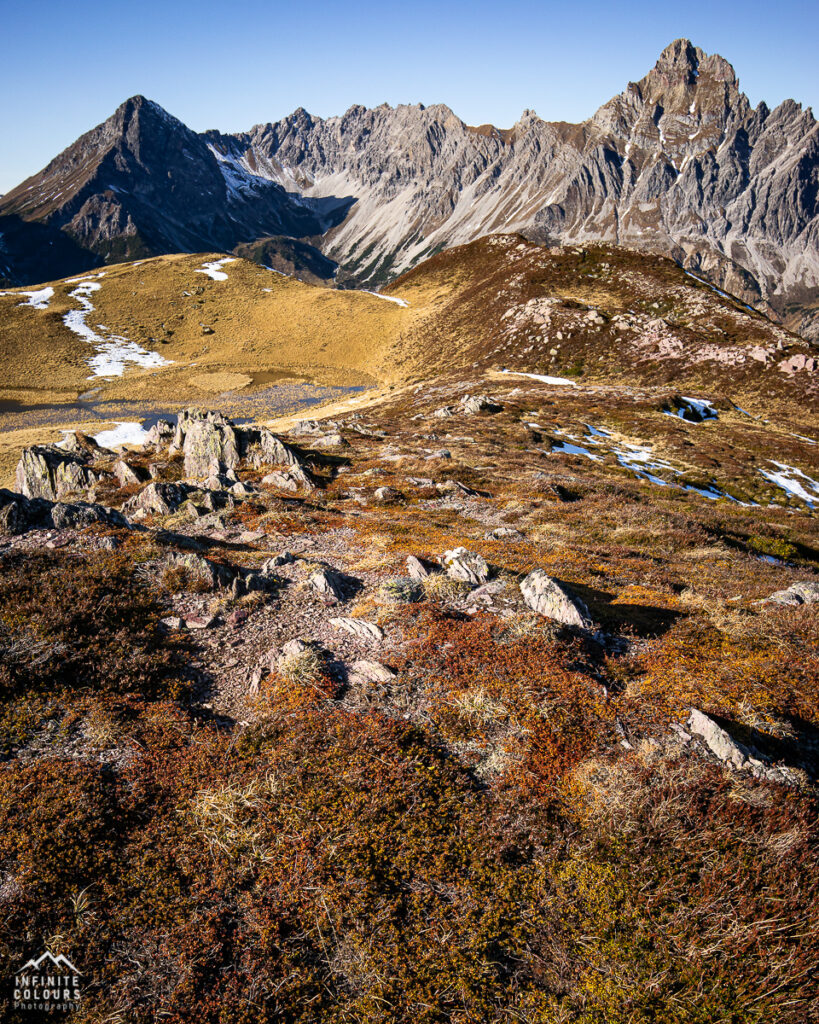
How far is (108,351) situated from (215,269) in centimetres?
5610

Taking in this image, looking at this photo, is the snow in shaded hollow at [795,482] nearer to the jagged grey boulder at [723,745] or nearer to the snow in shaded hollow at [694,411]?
the snow in shaded hollow at [694,411]

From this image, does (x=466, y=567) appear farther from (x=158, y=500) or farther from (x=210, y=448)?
(x=210, y=448)

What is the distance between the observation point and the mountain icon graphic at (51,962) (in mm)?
5246

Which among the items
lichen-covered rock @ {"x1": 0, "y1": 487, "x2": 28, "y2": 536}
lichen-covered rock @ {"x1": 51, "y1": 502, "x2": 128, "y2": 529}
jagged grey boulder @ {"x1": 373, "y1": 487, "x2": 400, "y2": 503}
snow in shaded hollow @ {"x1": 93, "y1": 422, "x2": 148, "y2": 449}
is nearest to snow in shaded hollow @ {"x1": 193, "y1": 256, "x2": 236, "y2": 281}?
snow in shaded hollow @ {"x1": 93, "y1": 422, "x2": 148, "y2": 449}

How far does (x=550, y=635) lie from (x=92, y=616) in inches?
401

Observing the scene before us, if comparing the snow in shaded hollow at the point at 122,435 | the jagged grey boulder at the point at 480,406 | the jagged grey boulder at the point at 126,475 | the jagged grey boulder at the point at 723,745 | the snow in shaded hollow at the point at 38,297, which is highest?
the snow in shaded hollow at the point at 38,297

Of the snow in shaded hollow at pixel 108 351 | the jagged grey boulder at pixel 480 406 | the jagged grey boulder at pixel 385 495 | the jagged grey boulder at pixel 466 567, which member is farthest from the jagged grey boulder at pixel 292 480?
the snow in shaded hollow at pixel 108 351

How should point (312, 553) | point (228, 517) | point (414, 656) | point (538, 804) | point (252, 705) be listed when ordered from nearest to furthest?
point (538, 804) → point (252, 705) → point (414, 656) → point (312, 553) → point (228, 517)

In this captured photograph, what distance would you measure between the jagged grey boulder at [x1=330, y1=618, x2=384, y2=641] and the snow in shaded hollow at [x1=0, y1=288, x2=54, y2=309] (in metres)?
137

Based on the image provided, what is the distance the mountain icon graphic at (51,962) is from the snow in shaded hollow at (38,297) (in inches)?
5567

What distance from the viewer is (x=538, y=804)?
7.12 metres

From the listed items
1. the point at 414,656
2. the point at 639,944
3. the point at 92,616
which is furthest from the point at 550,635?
the point at 92,616

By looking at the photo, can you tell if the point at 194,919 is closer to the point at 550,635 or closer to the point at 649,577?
the point at 550,635

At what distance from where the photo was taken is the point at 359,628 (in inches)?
444
